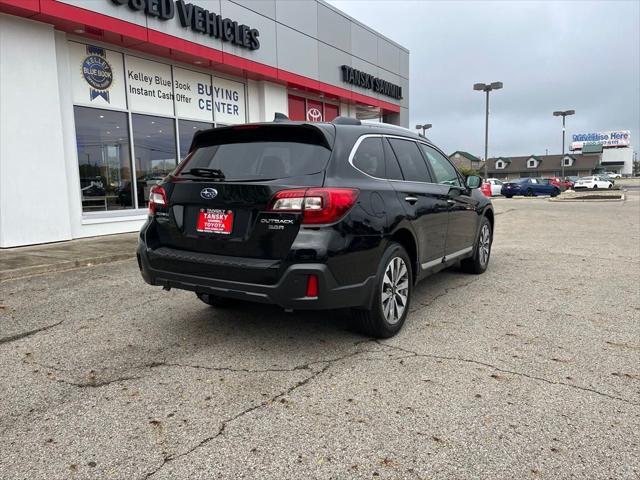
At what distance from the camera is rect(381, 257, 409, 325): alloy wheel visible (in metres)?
4.06

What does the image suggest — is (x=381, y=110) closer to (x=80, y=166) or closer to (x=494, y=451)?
(x=80, y=166)

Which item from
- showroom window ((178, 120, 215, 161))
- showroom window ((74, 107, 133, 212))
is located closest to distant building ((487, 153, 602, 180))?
showroom window ((178, 120, 215, 161))

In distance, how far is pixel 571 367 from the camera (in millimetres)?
3553

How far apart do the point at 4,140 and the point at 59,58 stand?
84.9 inches

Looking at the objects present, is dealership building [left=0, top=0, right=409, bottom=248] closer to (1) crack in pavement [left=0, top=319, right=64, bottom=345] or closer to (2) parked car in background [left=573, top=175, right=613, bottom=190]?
(1) crack in pavement [left=0, top=319, right=64, bottom=345]

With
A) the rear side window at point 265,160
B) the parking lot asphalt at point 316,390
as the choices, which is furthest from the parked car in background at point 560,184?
the rear side window at point 265,160

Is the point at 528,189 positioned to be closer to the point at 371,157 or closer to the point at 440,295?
the point at 440,295

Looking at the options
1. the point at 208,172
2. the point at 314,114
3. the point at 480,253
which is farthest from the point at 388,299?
the point at 314,114

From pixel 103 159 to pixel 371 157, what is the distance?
8.35 m

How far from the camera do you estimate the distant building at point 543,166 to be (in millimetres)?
99188

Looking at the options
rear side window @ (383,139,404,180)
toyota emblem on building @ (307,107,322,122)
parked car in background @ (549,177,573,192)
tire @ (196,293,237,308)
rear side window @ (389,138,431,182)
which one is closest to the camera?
rear side window @ (383,139,404,180)

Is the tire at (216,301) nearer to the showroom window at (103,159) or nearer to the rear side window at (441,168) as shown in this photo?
the rear side window at (441,168)

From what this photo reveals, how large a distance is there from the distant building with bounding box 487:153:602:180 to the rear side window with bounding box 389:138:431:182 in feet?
331

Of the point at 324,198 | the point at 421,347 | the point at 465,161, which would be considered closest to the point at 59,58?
the point at 324,198
